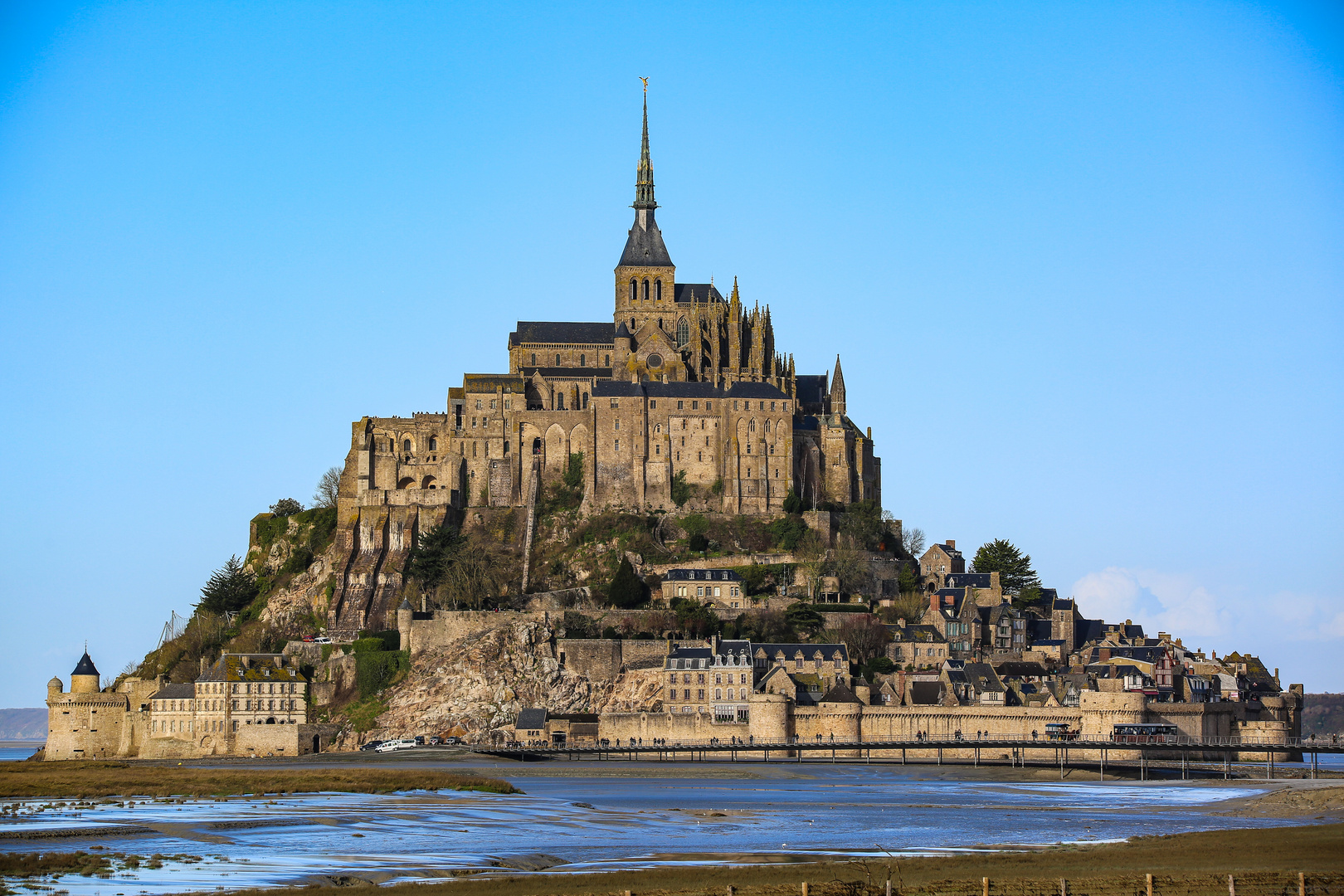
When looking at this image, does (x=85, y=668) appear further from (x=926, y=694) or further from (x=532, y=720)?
(x=926, y=694)

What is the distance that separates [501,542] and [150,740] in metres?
22.9

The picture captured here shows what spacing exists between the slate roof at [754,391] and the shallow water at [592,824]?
116ft

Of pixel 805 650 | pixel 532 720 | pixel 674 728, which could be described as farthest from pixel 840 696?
pixel 532 720

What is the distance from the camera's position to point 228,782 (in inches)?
2606

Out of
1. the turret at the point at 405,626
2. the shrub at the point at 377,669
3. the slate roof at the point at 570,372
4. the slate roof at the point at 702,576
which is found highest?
the slate roof at the point at 570,372

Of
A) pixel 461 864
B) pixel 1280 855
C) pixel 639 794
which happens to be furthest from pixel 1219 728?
pixel 461 864

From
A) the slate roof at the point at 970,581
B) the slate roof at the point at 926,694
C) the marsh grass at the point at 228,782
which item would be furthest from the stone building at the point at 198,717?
the slate roof at the point at 970,581

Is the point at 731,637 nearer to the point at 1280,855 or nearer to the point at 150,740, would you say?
the point at 150,740

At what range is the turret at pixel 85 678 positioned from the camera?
88.5 m

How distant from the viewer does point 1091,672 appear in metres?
85.1

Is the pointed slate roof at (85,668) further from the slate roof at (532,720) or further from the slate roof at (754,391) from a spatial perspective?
the slate roof at (754,391)

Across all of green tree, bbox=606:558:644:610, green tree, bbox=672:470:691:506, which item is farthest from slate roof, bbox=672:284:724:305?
green tree, bbox=606:558:644:610

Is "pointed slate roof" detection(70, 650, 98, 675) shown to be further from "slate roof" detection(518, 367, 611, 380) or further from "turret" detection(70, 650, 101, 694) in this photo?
"slate roof" detection(518, 367, 611, 380)

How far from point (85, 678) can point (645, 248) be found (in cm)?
4434
